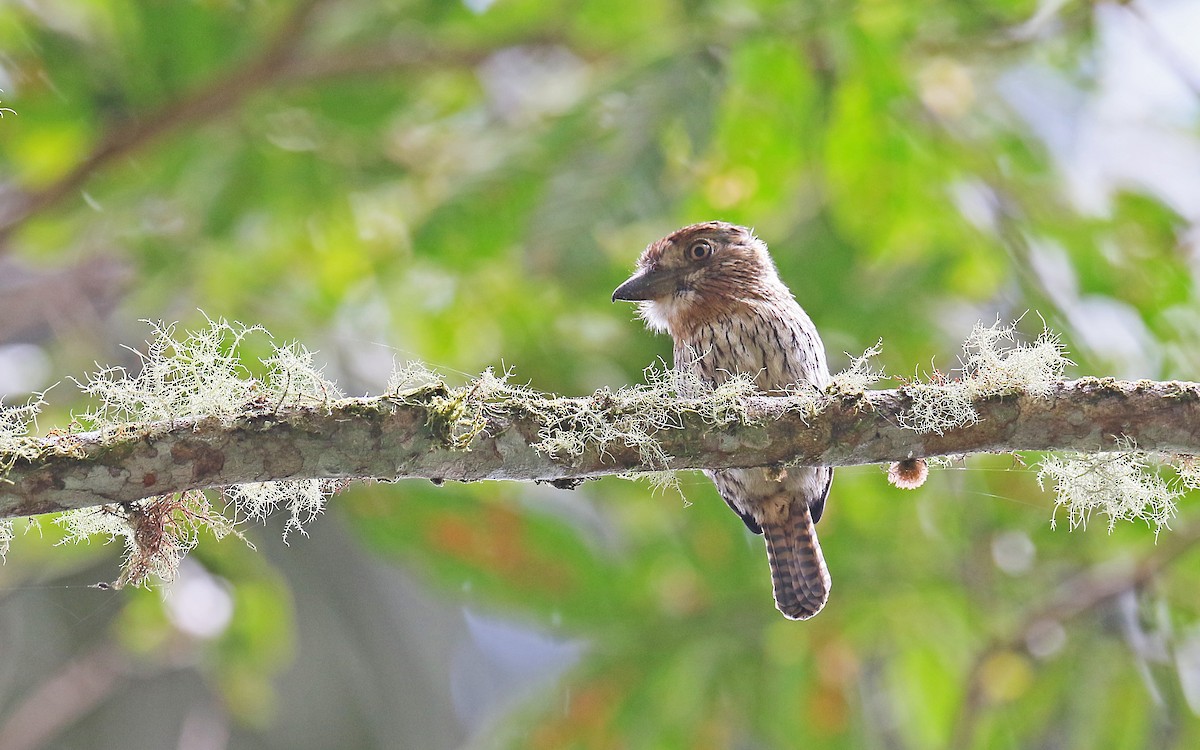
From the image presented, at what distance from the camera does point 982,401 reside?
6.20ft

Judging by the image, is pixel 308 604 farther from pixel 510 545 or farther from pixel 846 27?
pixel 846 27

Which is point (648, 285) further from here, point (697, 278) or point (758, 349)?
point (758, 349)

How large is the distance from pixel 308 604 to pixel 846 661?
9.19 ft

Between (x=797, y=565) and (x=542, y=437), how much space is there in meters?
1.36

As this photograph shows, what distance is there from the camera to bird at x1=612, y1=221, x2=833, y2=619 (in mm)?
2916

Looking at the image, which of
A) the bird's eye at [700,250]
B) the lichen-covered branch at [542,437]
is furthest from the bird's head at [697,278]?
the lichen-covered branch at [542,437]

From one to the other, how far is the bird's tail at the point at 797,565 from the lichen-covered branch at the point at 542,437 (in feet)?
3.61

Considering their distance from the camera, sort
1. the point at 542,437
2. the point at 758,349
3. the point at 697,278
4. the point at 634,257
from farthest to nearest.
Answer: the point at 634,257, the point at 697,278, the point at 758,349, the point at 542,437

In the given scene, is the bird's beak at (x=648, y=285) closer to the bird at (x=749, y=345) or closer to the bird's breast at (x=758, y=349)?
the bird at (x=749, y=345)

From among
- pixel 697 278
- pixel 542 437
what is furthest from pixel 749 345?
pixel 542 437

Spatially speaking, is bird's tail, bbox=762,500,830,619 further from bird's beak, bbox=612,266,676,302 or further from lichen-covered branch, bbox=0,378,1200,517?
lichen-covered branch, bbox=0,378,1200,517

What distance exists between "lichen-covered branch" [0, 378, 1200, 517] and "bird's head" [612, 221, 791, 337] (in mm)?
1118

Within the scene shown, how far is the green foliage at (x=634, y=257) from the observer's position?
3730 millimetres

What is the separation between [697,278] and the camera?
10.0ft
